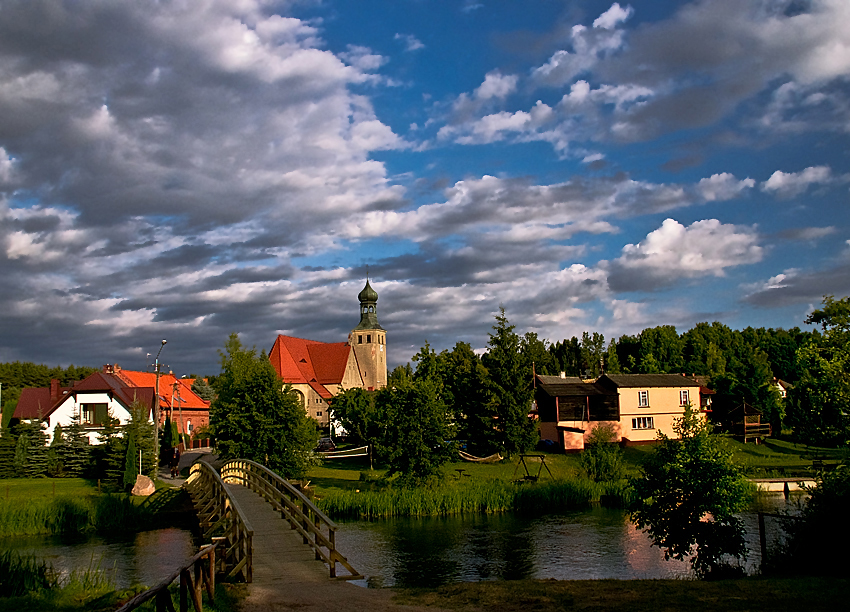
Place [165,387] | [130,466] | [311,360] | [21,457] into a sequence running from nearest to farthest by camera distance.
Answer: [130,466]
[21,457]
[165,387]
[311,360]

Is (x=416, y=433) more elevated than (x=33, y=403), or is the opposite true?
(x=33, y=403)

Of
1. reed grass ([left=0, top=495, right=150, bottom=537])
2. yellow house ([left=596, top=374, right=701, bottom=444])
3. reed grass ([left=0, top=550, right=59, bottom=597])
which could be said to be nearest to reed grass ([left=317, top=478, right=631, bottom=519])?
reed grass ([left=0, top=495, right=150, bottom=537])

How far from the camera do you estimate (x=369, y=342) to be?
5064 inches

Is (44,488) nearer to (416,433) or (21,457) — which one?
(21,457)

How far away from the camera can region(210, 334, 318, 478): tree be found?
4031cm

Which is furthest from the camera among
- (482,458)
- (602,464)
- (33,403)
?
(33,403)

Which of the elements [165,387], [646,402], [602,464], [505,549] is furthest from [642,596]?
[165,387]

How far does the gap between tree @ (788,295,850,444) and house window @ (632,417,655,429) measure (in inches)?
1627

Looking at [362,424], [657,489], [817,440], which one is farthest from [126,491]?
[817,440]

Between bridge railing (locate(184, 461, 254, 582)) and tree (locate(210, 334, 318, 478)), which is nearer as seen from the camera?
bridge railing (locate(184, 461, 254, 582))

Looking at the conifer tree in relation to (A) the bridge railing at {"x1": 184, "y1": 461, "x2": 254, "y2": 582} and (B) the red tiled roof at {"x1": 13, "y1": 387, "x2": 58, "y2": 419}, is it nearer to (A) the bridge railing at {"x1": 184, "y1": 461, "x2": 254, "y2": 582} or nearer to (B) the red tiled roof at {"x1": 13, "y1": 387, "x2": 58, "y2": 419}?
(B) the red tiled roof at {"x1": 13, "y1": 387, "x2": 58, "y2": 419}

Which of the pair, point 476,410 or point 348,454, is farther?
point 348,454

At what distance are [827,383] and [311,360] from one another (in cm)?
10022

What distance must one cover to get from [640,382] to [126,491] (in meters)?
47.1
